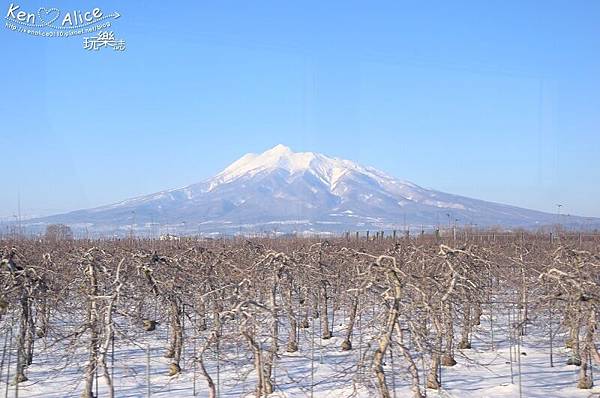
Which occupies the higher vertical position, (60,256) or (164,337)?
(60,256)

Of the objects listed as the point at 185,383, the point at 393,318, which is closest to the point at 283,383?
the point at 185,383

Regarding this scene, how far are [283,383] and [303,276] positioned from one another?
278 cm

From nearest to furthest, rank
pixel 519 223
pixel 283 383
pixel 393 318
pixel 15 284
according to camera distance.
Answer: pixel 393 318, pixel 15 284, pixel 283 383, pixel 519 223

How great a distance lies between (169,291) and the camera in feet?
43.5

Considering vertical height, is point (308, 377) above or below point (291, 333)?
below

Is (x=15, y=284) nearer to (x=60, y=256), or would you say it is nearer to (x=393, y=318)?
(x=393, y=318)

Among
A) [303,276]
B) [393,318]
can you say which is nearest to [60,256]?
[303,276]

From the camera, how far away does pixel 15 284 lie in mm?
11727

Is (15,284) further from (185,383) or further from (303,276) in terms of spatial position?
(303,276)

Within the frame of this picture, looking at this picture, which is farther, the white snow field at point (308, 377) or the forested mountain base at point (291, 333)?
the white snow field at point (308, 377)

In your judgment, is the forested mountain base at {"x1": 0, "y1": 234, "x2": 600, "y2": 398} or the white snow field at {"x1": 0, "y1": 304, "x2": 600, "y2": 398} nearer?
the forested mountain base at {"x1": 0, "y1": 234, "x2": 600, "y2": 398}

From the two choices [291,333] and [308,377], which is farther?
[291,333]

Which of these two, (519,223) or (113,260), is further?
(519,223)

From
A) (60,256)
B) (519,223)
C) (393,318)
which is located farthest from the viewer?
(519,223)
